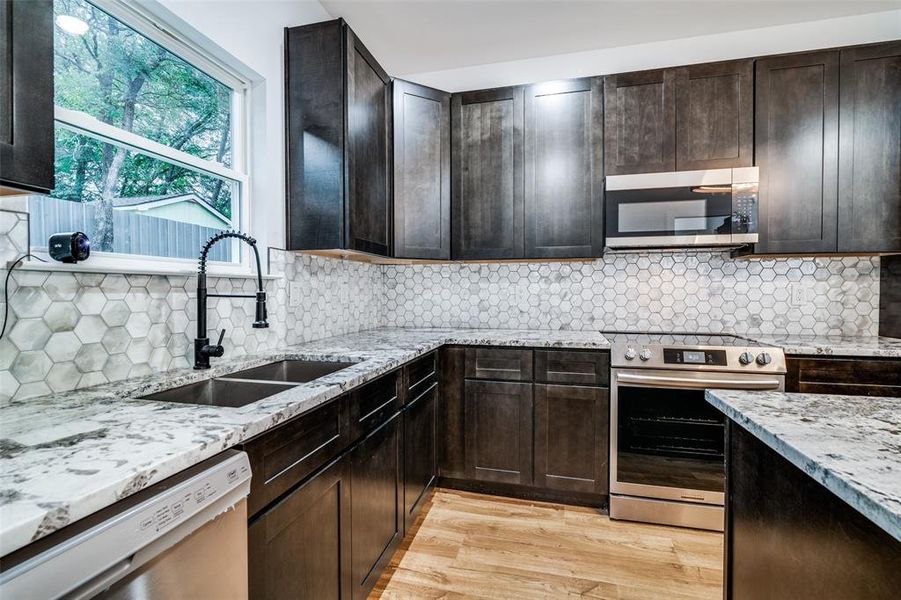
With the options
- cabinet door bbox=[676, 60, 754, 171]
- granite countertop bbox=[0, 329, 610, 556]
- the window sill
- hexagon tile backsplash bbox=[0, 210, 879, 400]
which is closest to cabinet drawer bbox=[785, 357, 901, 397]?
hexagon tile backsplash bbox=[0, 210, 879, 400]

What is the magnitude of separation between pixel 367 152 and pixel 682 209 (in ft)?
5.97

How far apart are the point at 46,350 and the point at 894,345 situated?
360cm

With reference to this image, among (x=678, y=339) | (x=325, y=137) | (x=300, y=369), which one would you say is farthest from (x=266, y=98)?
(x=678, y=339)

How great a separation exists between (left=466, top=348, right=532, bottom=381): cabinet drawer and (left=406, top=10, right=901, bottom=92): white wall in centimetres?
200

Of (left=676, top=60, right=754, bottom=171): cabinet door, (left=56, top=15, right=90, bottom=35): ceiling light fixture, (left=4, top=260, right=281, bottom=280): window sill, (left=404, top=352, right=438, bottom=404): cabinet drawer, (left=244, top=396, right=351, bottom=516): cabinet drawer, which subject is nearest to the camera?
(left=244, top=396, right=351, bottom=516): cabinet drawer

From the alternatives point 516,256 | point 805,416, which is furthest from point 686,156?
point 805,416

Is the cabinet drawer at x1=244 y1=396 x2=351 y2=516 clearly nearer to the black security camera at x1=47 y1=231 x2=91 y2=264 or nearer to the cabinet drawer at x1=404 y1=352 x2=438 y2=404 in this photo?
the cabinet drawer at x1=404 y1=352 x2=438 y2=404

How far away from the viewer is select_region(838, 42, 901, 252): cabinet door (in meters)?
2.24

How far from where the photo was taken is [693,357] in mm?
2172

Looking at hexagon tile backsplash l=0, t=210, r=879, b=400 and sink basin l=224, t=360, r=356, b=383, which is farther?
sink basin l=224, t=360, r=356, b=383

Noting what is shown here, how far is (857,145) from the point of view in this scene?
89.8 inches

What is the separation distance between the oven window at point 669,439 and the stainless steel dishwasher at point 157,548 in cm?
197

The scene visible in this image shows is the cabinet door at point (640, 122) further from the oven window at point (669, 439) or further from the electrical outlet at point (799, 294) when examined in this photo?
the oven window at point (669, 439)

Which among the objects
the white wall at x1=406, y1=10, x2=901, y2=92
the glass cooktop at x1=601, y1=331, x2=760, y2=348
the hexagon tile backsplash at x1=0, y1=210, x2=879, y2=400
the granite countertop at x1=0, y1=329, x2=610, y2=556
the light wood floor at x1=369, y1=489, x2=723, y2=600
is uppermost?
the white wall at x1=406, y1=10, x2=901, y2=92
